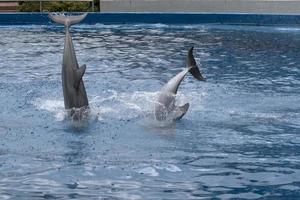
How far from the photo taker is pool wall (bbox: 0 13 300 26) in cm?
1906

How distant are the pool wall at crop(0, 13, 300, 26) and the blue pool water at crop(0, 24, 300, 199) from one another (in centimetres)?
571

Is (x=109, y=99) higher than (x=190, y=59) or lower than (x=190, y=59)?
lower

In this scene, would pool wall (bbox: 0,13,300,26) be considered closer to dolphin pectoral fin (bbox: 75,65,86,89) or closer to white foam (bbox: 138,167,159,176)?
dolphin pectoral fin (bbox: 75,65,86,89)

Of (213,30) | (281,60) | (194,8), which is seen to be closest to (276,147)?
(281,60)

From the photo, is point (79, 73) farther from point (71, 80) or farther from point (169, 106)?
point (169, 106)

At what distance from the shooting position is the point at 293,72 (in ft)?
36.5

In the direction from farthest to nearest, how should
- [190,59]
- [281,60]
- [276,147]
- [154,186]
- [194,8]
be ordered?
1. [194,8]
2. [281,60]
3. [190,59]
4. [276,147]
5. [154,186]

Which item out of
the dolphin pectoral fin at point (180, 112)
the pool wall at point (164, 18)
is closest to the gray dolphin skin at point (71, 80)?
the dolphin pectoral fin at point (180, 112)

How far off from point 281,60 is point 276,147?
604cm

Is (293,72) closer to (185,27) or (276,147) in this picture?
(276,147)

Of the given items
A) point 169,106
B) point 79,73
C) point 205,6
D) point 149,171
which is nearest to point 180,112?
point 169,106

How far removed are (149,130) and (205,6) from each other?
46.5ft

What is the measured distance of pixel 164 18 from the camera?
1961 cm

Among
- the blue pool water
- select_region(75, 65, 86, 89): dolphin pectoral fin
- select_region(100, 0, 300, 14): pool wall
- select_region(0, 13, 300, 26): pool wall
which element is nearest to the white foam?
the blue pool water
